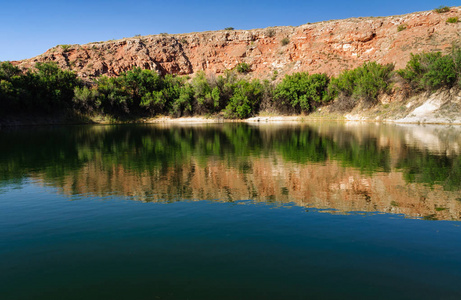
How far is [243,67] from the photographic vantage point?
99375mm

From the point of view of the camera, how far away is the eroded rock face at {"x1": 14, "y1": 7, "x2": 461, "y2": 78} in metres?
74.9

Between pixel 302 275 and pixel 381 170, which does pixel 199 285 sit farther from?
pixel 381 170

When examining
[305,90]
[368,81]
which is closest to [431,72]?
[368,81]

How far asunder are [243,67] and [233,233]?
312ft

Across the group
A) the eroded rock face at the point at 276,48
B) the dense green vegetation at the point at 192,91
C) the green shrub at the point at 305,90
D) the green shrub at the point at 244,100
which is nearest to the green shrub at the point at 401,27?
the eroded rock face at the point at 276,48

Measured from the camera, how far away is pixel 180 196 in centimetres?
1220

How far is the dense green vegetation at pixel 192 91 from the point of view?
65375 millimetres

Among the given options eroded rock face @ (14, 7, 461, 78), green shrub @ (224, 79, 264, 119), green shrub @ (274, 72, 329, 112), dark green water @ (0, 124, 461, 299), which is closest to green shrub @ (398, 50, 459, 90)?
eroded rock face @ (14, 7, 461, 78)

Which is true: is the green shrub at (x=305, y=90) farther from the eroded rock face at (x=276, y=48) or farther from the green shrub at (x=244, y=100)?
the eroded rock face at (x=276, y=48)

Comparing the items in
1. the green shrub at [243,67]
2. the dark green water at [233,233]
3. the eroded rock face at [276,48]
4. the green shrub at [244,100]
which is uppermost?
the eroded rock face at [276,48]

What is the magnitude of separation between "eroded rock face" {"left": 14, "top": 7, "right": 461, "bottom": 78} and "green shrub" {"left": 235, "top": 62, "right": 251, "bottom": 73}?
1.65 metres

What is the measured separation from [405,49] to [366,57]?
1050 cm

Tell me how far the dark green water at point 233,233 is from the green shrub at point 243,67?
3374 inches

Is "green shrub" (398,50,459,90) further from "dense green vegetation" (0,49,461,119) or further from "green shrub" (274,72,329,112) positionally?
"green shrub" (274,72,329,112)
